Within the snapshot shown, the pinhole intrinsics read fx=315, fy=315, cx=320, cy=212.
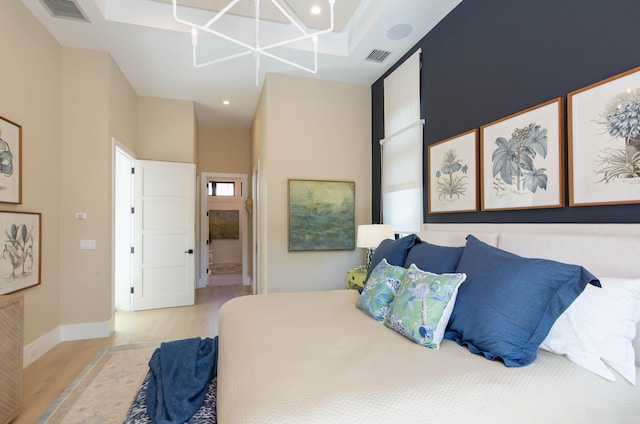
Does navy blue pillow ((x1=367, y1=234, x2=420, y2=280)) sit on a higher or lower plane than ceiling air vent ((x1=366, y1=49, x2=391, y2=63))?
lower

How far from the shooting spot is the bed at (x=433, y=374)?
39.1 inches

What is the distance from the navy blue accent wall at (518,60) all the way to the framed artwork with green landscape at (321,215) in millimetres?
1210

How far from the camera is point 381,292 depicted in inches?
74.5

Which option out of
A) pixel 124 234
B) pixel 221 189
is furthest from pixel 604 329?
pixel 221 189

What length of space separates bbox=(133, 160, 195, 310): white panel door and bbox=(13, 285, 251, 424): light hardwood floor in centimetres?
27

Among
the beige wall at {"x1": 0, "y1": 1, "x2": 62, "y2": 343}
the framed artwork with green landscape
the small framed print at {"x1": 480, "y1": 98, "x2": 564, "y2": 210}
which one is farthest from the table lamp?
the beige wall at {"x1": 0, "y1": 1, "x2": 62, "y2": 343}

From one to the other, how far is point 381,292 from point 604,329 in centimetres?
100

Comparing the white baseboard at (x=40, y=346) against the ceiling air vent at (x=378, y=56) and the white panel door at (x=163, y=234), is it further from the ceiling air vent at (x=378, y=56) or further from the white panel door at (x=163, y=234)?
the ceiling air vent at (x=378, y=56)

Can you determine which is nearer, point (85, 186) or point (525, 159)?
point (525, 159)

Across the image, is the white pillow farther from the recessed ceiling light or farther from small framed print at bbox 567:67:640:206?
the recessed ceiling light

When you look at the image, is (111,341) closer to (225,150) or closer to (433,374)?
(433,374)

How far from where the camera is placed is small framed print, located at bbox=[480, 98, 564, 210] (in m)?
1.90

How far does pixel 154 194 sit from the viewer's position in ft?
15.3

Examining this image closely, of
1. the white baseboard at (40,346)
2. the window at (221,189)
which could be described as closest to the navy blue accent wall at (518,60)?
the white baseboard at (40,346)
